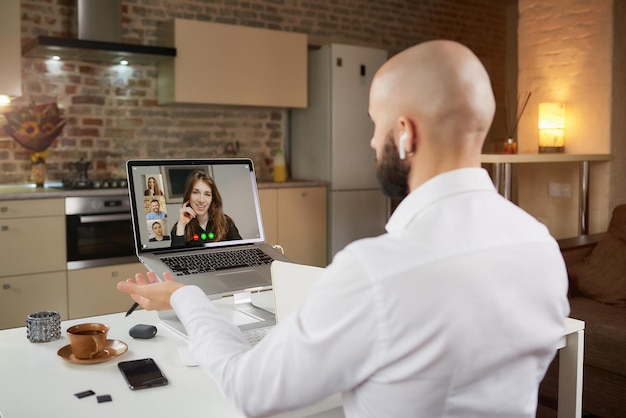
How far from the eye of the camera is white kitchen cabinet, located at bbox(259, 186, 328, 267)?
4.98m

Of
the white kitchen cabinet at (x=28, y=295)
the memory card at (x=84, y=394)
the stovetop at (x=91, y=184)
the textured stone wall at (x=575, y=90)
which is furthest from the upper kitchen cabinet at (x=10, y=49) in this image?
the textured stone wall at (x=575, y=90)

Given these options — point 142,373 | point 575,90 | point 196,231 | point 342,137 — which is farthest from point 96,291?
point 575,90

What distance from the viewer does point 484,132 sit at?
42.8 inches

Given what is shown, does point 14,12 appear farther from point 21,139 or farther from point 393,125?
point 393,125

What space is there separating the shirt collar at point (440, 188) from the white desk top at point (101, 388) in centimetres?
54

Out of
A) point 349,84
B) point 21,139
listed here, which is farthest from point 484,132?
point 349,84

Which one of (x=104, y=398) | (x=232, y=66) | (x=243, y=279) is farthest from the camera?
(x=232, y=66)

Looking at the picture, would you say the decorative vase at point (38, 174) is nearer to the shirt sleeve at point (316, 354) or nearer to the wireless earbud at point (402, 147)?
the shirt sleeve at point (316, 354)

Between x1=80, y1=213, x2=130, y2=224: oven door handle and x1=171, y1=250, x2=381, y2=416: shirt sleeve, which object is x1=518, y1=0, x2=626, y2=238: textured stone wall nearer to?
x1=80, y1=213, x2=130, y2=224: oven door handle

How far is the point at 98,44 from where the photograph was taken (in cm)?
419

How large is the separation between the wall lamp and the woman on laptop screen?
3.00m

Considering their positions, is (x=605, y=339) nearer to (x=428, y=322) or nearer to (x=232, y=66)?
(x=428, y=322)

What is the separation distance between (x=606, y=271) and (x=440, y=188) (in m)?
2.60

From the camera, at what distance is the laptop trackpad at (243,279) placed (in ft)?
6.37
